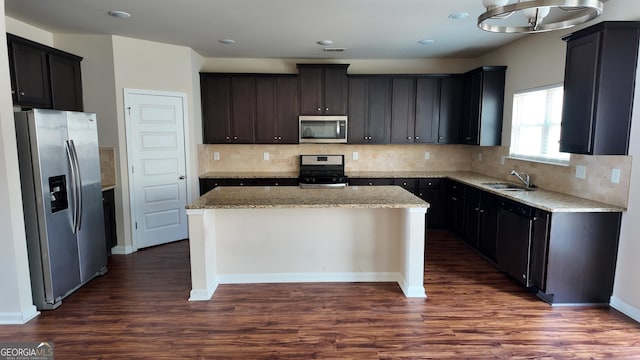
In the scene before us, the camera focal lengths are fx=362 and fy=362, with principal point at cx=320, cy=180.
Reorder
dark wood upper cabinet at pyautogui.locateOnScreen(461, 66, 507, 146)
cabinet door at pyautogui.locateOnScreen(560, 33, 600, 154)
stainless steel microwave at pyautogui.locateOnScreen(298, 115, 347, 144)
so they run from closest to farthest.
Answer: cabinet door at pyautogui.locateOnScreen(560, 33, 600, 154) < dark wood upper cabinet at pyautogui.locateOnScreen(461, 66, 507, 146) < stainless steel microwave at pyautogui.locateOnScreen(298, 115, 347, 144)

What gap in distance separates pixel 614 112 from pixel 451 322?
2.09 m

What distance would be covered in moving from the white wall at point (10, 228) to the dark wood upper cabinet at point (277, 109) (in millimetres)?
3063

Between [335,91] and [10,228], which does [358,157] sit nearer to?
[335,91]

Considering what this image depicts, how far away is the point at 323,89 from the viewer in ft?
17.6

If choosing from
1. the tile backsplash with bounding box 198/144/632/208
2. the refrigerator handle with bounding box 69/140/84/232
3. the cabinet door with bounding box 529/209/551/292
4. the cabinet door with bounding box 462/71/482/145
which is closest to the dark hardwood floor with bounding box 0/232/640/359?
the cabinet door with bounding box 529/209/551/292

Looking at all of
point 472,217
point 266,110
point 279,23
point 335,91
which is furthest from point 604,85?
point 266,110

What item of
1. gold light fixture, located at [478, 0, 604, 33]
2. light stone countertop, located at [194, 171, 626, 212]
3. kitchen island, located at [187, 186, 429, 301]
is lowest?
kitchen island, located at [187, 186, 429, 301]

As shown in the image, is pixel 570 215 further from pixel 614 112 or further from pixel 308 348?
pixel 308 348

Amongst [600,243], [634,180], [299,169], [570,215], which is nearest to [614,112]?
[634,180]

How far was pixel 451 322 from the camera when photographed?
9.20 feet

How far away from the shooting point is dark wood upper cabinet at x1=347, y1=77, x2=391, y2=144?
17.7ft

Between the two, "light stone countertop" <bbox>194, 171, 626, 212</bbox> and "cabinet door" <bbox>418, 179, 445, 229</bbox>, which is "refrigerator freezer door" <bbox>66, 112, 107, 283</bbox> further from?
"cabinet door" <bbox>418, 179, 445, 229</bbox>

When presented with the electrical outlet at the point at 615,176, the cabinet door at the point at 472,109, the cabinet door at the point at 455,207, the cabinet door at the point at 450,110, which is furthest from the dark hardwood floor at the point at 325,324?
the cabinet door at the point at 450,110

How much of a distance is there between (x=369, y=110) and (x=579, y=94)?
9.31 ft
